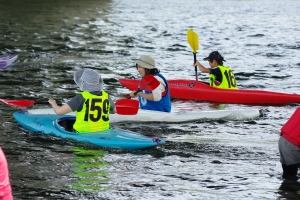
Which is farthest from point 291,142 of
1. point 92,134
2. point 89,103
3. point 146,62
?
point 146,62

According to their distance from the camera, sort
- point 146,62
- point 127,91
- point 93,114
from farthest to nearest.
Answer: point 127,91, point 146,62, point 93,114

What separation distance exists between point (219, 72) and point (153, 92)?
2507mm

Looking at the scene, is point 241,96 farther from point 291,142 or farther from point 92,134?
point 291,142

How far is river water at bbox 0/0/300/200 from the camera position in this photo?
728 cm

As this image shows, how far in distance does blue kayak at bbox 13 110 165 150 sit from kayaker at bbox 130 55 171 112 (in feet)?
4.05

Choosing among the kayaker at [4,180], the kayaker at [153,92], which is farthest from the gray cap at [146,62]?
the kayaker at [4,180]

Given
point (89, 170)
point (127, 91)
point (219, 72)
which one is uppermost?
point (219, 72)

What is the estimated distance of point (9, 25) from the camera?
88.2ft

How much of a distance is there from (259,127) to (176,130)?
1.31 metres

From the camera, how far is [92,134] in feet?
28.1

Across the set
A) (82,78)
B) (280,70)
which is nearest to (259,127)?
(82,78)

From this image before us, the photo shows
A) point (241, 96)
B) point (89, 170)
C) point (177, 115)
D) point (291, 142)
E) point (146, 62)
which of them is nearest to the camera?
point (291, 142)

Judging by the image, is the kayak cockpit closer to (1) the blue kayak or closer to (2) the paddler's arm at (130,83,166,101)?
(1) the blue kayak

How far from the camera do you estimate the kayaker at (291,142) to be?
667cm
